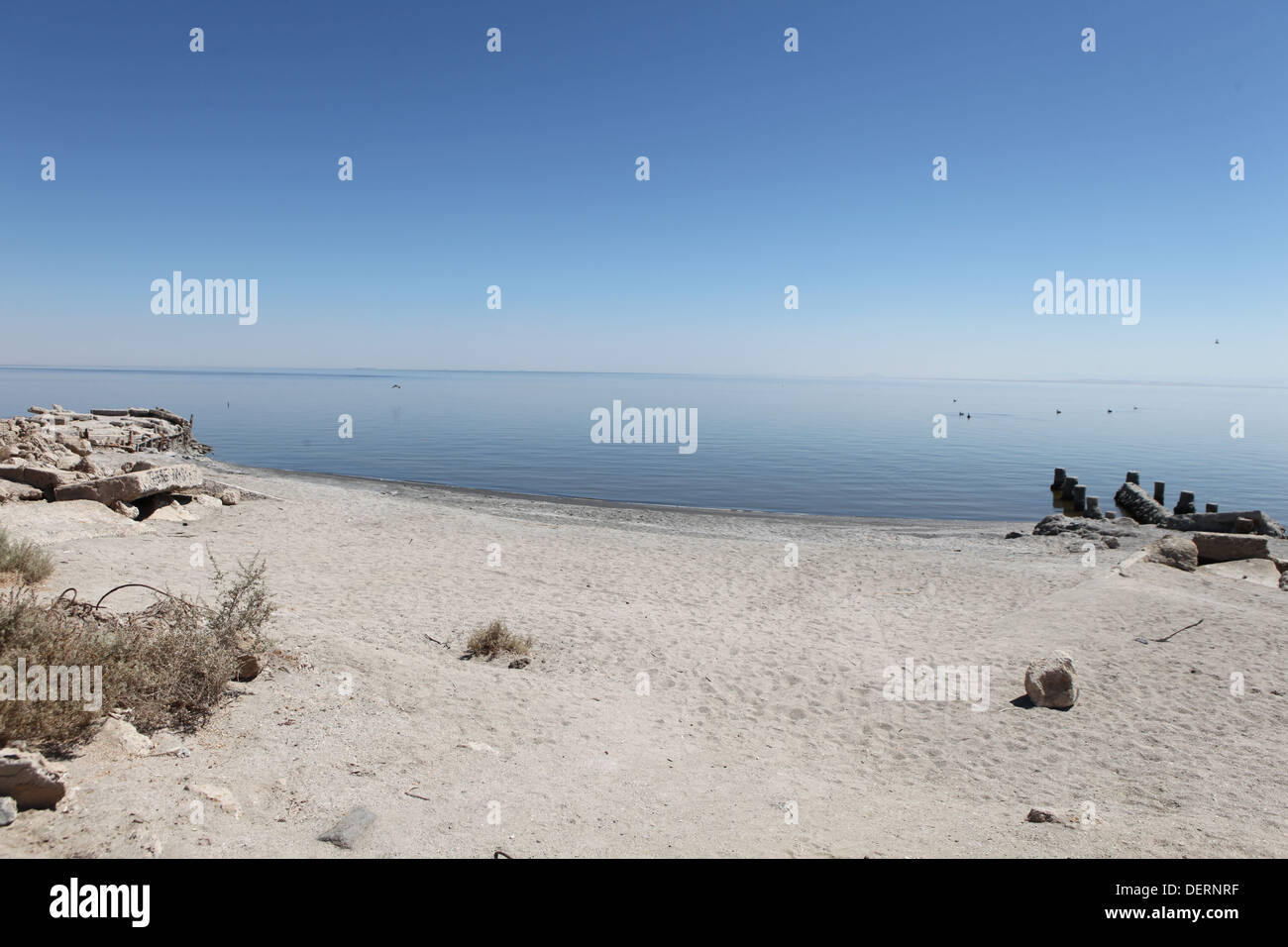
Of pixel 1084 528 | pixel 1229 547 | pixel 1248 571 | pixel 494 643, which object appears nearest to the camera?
pixel 494 643

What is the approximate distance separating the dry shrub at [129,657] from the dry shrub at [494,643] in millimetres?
2715

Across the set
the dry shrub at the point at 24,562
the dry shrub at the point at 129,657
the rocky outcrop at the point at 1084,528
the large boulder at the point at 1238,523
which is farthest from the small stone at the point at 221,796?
the large boulder at the point at 1238,523

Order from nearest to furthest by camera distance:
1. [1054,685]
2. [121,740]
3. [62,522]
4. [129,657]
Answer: [121,740], [129,657], [1054,685], [62,522]

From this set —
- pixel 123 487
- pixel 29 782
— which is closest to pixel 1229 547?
pixel 29 782

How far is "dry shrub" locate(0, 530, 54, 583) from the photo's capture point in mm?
8359

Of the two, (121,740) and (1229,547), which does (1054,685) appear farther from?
(1229,547)

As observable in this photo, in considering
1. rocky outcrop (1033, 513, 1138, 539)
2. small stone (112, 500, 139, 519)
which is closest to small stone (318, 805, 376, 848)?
small stone (112, 500, 139, 519)

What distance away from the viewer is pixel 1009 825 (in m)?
5.48

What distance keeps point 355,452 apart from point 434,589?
29.6m

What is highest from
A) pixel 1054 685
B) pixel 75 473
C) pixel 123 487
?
pixel 75 473

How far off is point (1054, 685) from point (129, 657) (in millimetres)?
9612

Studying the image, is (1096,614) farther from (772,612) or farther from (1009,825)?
(1009,825)

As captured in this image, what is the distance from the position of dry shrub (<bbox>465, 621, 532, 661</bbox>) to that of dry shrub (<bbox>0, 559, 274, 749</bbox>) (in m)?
2.72

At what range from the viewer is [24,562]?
8.54 m
